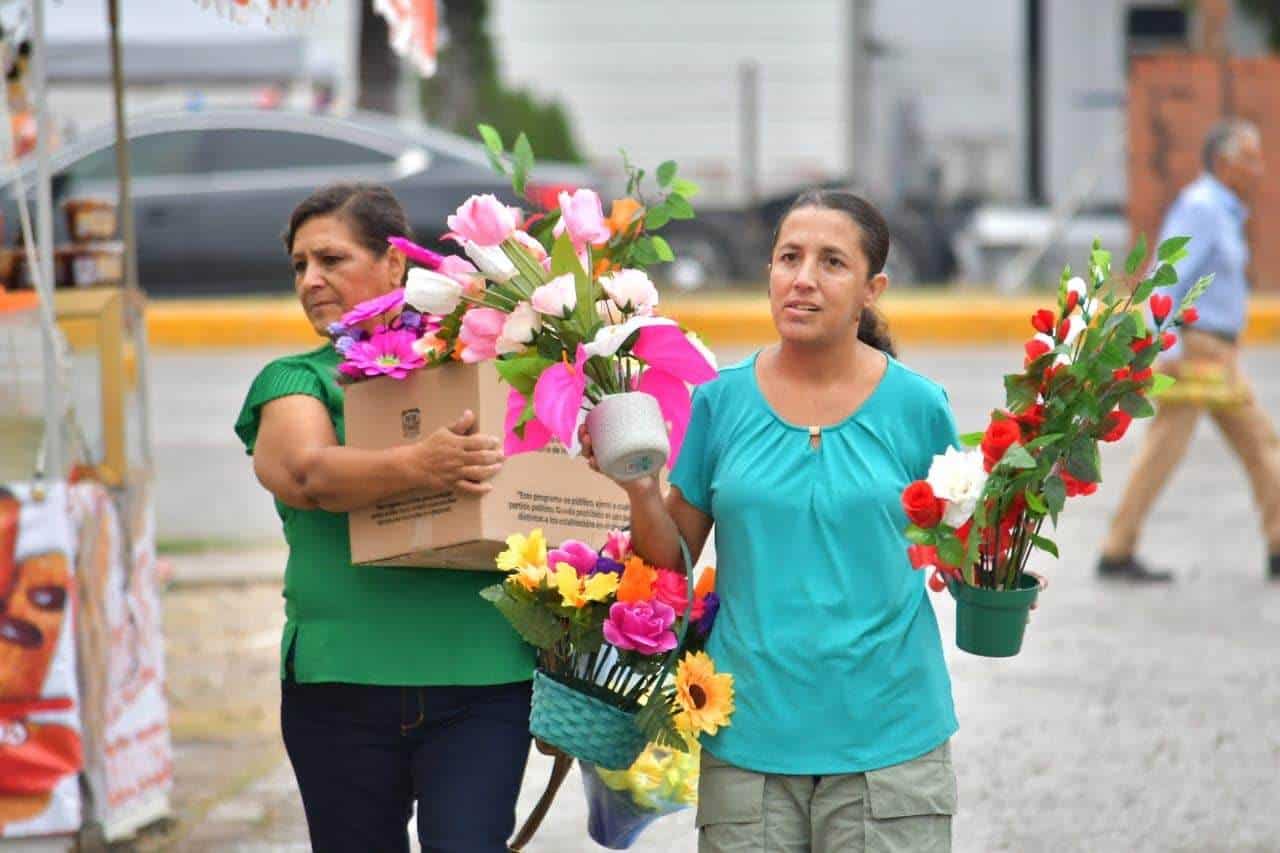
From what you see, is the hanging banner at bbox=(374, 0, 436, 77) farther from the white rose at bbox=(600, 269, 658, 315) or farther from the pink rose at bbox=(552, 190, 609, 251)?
the white rose at bbox=(600, 269, 658, 315)

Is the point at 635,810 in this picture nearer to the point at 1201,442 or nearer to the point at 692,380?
the point at 692,380

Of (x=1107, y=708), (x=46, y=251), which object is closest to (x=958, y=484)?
(x=46, y=251)

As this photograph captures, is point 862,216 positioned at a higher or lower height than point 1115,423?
higher

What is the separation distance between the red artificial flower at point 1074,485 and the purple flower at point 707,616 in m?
0.60

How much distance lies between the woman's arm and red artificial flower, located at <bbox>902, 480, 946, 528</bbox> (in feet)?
2.18

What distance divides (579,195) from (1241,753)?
12.3ft

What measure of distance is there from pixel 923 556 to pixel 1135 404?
1.32 feet

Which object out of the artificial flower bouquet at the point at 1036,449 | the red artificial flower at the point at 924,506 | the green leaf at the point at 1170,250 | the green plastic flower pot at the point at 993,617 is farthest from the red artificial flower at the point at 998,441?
the green leaf at the point at 1170,250

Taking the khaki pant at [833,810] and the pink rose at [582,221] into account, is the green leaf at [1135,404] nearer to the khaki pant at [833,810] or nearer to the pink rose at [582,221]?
→ the khaki pant at [833,810]

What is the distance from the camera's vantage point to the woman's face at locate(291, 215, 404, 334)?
374 cm

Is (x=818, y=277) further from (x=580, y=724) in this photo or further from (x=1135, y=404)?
(x=580, y=724)

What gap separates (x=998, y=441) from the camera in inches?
132

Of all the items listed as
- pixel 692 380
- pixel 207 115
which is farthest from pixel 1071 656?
pixel 692 380

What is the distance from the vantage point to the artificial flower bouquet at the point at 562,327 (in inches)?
128
